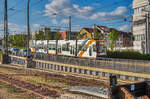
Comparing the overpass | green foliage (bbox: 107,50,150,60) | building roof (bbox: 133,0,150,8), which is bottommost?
the overpass

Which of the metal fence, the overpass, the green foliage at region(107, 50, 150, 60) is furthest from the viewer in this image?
the green foliage at region(107, 50, 150, 60)

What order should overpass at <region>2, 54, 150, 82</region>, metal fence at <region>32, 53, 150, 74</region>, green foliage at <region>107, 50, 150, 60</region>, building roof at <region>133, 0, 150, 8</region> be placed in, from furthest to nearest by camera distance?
building roof at <region>133, 0, 150, 8</region> < green foliage at <region>107, 50, 150, 60</region> < overpass at <region>2, 54, 150, 82</region> < metal fence at <region>32, 53, 150, 74</region>

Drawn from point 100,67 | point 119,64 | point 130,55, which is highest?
point 130,55

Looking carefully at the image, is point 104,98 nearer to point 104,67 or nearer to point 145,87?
point 145,87

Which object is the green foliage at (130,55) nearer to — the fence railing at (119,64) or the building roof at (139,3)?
the fence railing at (119,64)

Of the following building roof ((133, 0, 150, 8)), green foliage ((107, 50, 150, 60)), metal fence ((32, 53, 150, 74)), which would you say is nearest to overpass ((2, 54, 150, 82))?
metal fence ((32, 53, 150, 74))

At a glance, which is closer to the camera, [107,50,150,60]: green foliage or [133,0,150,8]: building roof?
[107,50,150,60]: green foliage

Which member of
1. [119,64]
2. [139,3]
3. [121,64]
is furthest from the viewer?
[139,3]

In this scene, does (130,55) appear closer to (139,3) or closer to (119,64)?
(119,64)

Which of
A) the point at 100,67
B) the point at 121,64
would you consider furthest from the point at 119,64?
the point at 100,67

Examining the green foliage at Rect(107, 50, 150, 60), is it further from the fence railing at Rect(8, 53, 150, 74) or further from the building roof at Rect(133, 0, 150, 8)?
the building roof at Rect(133, 0, 150, 8)

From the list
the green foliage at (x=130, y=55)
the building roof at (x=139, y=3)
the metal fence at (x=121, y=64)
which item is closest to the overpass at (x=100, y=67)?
the metal fence at (x=121, y=64)

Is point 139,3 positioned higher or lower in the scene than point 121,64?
higher

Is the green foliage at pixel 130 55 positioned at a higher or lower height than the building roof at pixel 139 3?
lower
